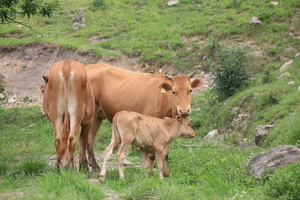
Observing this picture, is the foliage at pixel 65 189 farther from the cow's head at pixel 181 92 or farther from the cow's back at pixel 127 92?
the cow's back at pixel 127 92

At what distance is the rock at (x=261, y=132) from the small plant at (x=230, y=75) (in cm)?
376

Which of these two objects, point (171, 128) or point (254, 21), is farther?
point (254, 21)

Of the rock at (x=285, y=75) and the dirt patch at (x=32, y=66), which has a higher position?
the rock at (x=285, y=75)

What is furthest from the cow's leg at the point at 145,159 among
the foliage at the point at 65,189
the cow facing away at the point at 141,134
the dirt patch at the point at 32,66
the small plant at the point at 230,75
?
the dirt patch at the point at 32,66

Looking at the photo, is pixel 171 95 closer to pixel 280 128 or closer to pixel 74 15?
pixel 280 128

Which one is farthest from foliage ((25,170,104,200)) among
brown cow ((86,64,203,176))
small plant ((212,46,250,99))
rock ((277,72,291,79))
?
rock ((277,72,291,79))

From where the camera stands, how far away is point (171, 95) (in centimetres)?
1063

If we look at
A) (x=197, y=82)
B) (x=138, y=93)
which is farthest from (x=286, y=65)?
(x=138, y=93)

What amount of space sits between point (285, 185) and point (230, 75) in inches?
358

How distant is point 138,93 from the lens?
11195 mm

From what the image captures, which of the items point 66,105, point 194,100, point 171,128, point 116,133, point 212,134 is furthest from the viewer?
point 194,100

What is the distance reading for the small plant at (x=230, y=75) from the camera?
15.4 m

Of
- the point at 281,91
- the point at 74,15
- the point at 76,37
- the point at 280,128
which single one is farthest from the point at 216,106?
the point at 74,15

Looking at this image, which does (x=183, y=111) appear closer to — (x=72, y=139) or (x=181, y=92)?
(x=181, y=92)
